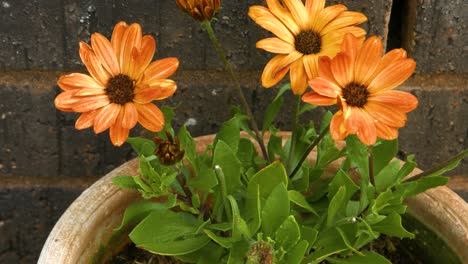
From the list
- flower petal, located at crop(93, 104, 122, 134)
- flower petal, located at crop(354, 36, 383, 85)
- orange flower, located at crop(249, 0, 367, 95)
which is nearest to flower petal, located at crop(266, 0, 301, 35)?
orange flower, located at crop(249, 0, 367, 95)

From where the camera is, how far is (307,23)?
0.81 m

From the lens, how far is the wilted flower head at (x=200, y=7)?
2.43 ft

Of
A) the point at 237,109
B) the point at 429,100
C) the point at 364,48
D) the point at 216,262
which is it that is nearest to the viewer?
the point at 364,48

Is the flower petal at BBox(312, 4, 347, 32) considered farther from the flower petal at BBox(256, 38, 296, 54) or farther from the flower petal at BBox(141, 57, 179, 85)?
the flower petal at BBox(141, 57, 179, 85)

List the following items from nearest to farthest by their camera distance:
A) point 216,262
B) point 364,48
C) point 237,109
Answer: point 364,48
point 216,262
point 237,109

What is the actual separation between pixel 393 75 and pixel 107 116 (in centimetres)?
30

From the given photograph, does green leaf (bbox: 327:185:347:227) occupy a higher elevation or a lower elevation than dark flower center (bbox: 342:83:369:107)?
lower

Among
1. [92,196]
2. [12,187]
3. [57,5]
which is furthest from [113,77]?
[12,187]

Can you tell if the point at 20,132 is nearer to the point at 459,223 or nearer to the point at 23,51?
the point at 23,51

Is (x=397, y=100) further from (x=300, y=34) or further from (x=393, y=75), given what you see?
(x=300, y=34)

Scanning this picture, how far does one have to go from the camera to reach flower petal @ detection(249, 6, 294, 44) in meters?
0.79

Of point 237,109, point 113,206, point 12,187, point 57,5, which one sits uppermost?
point 57,5

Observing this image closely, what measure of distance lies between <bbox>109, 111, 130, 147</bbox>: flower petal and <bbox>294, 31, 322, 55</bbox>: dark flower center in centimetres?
21

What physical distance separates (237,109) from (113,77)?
9.2 inches
